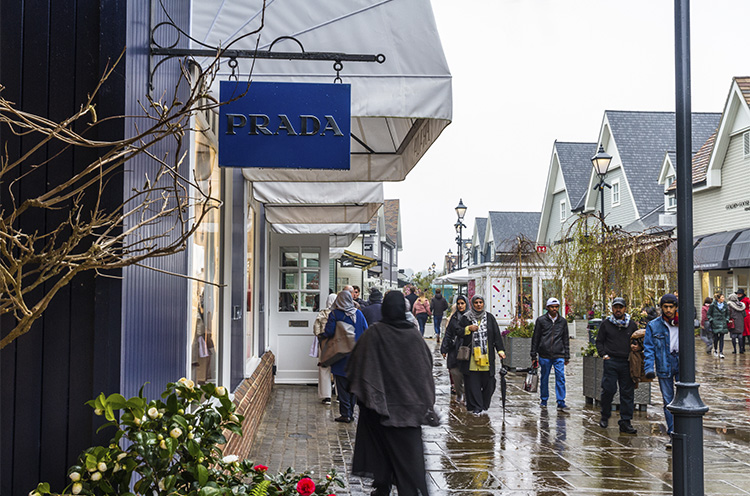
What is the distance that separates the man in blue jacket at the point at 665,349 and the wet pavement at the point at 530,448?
0.76 metres

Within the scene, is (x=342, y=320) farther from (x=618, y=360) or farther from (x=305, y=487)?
(x=305, y=487)

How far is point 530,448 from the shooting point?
9.03 metres

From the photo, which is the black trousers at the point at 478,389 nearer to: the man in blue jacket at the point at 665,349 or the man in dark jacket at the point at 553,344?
the man in dark jacket at the point at 553,344

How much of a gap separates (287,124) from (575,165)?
4048cm

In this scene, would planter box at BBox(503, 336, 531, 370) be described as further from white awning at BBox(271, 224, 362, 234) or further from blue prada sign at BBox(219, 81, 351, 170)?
blue prada sign at BBox(219, 81, 351, 170)

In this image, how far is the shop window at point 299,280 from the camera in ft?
47.8

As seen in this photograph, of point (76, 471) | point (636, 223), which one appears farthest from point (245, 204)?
point (636, 223)

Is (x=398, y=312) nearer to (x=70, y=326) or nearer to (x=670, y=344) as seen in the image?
(x=70, y=326)

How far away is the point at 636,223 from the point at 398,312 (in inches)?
1200

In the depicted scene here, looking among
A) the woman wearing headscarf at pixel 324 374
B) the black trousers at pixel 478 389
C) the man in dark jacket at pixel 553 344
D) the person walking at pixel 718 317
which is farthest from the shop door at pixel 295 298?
the person walking at pixel 718 317

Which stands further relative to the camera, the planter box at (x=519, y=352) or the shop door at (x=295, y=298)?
the planter box at (x=519, y=352)

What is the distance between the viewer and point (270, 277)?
14484 millimetres

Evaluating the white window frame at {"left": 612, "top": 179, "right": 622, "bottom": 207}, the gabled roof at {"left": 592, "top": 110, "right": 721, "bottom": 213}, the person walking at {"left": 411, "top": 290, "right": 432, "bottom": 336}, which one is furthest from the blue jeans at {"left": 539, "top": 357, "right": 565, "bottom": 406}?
the white window frame at {"left": 612, "top": 179, "right": 622, "bottom": 207}

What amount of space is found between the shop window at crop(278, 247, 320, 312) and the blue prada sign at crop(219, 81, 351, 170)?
10.1m
